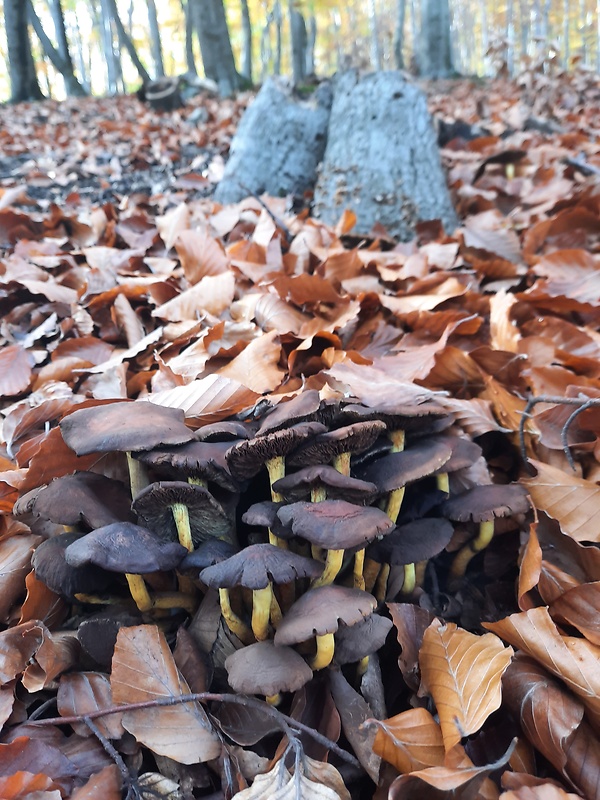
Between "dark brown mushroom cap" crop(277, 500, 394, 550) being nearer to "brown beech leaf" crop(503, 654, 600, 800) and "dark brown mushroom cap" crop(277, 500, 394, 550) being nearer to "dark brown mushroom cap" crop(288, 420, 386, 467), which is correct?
"dark brown mushroom cap" crop(288, 420, 386, 467)

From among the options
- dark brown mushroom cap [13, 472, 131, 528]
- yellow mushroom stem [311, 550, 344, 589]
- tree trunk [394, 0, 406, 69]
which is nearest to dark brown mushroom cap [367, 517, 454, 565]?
yellow mushroom stem [311, 550, 344, 589]

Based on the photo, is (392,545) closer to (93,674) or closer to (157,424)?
(157,424)

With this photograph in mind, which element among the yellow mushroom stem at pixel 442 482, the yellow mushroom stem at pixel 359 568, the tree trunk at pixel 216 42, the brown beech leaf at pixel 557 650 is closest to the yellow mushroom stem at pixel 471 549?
the yellow mushroom stem at pixel 442 482

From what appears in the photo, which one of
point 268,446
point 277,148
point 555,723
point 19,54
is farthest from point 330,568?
point 19,54

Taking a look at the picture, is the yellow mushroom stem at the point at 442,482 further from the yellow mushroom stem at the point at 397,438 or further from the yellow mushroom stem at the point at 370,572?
the yellow mushroom stem at the point at 370,572

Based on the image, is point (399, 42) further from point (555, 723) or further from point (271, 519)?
point (555, 723)

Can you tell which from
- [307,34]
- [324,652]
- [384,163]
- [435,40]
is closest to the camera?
[324,652]

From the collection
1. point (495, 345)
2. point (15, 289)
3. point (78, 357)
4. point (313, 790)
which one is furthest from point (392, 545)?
point (15, 289)

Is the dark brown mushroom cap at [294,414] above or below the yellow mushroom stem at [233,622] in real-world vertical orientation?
above
